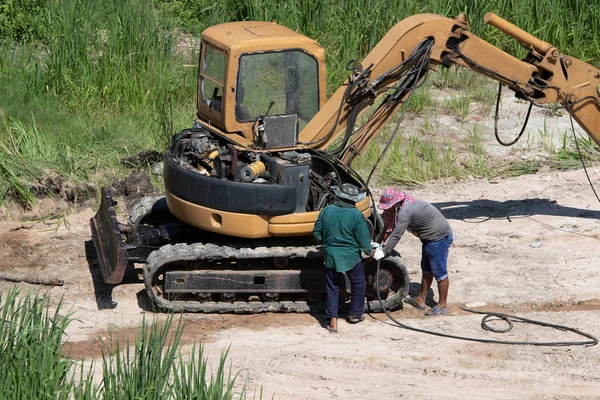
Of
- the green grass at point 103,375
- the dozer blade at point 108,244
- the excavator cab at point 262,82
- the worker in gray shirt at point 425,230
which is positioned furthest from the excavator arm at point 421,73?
the green grass at point 103,375

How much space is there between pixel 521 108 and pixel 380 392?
26.8 feet

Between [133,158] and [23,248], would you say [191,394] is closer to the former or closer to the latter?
[23,248]

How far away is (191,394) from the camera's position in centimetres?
670

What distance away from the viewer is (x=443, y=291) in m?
9.73

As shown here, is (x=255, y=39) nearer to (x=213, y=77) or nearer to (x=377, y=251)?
(x=213, y=77)

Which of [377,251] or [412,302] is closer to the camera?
[377,251]

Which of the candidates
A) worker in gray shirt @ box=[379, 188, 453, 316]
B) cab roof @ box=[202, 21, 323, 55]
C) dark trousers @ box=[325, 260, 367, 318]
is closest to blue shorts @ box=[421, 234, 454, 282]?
worker in gray shirt @ box=[379, 188, 453, 316]

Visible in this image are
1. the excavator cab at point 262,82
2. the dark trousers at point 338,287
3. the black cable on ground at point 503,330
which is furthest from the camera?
the excavator cab at point 262,82

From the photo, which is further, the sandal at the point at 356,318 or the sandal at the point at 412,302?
the sandal at the point at 412,302

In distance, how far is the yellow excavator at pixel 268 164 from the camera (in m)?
9.36

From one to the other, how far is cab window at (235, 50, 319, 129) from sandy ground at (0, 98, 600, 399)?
2007 millimetres

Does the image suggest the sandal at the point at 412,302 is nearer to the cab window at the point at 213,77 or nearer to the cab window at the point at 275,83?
the cab window at the point at 275,83

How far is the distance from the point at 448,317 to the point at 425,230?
890 millimetres

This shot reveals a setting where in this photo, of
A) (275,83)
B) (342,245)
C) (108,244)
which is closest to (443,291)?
(342,245)
